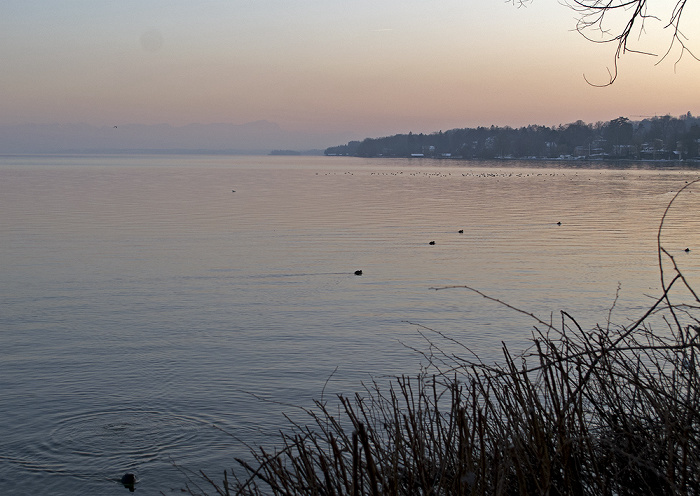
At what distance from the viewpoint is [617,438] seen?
4336 millimetres

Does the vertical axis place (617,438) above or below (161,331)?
above

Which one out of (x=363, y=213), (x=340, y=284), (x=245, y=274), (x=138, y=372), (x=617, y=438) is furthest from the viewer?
(x=363, y=213)

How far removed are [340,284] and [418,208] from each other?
23632 mm

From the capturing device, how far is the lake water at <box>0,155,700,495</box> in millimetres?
9031

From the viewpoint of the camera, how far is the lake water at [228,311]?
9031 mm

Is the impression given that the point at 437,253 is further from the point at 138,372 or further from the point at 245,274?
the point at 138,372

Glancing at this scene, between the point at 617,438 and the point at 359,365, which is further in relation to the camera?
the point at 359,365

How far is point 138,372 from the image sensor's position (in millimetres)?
11367

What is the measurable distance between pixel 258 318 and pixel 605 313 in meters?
6.73

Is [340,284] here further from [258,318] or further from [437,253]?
[437,253]

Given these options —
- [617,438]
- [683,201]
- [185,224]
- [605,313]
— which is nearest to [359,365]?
[605,313]

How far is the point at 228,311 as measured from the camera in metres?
15.2

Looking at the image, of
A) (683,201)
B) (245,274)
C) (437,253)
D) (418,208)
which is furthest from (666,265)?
(683,201)

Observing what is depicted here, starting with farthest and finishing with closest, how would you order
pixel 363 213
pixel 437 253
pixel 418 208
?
pixel 418 208 → pixel 363 213 → pixel 437 253
